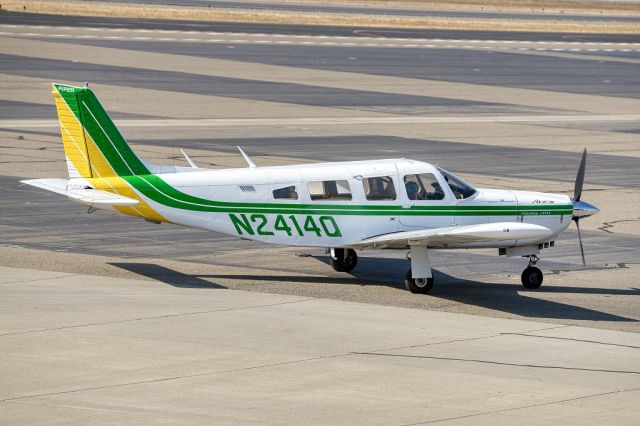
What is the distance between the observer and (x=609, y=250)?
25531 millimetres

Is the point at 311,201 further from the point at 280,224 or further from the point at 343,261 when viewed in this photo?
the point at 343,261

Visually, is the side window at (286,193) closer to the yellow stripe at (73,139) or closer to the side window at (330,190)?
the side window at (330,190)

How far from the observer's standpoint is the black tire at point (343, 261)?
23062mm

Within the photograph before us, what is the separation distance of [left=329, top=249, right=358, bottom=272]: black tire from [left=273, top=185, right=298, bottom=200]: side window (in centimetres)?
208

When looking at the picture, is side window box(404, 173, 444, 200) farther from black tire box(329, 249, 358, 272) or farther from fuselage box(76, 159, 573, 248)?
black tire box(329, 249, 358, 272)

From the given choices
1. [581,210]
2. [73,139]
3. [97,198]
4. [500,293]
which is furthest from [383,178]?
[73,139]

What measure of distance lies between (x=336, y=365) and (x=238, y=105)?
34.4 metres

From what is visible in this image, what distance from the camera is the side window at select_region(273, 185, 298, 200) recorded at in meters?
21.3

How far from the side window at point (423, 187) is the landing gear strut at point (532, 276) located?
6.42 ft

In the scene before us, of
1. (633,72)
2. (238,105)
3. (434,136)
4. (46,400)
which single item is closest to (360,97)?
(238,105)

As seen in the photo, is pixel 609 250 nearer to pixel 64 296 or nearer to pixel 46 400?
pixel 64 296

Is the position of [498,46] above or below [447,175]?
above

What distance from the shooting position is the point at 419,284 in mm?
21188

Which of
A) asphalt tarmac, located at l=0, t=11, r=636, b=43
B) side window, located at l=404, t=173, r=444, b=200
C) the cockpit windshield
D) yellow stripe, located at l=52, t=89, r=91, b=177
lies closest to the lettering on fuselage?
side window, located at l=404, t=173, r=444, b=200
